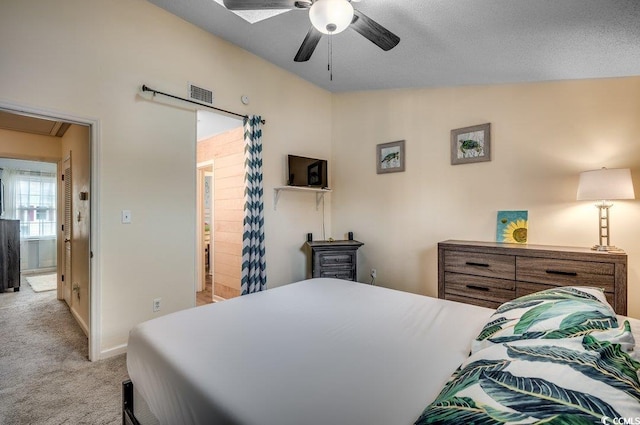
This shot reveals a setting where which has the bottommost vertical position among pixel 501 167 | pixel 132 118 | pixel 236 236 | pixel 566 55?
pixel 236 236

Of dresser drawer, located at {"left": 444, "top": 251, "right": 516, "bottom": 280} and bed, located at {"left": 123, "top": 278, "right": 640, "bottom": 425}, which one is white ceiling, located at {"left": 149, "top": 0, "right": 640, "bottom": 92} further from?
bed, located at {"left": 123, "top": 278, "right": 640, "bottom": 425}

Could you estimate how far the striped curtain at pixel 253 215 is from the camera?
128 inches

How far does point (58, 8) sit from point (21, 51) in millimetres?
443

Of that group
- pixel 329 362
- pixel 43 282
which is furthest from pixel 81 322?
pixel 329 362

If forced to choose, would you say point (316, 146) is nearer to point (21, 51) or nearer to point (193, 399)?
point (21, 51)

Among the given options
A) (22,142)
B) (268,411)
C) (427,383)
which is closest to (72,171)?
(22,142)

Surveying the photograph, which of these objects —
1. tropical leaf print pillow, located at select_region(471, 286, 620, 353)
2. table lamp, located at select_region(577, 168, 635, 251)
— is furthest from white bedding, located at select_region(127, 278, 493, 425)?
table lamp, located at select_region(577, 168, 635, 251)

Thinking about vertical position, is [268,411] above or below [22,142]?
below

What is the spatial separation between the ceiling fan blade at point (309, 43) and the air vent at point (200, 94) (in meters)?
1.13

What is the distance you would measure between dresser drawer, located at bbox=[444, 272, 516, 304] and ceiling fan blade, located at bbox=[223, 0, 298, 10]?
263 cm

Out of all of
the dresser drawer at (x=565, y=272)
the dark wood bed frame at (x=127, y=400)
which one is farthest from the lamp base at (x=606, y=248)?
the dark wood bed frame at (x=127, y=400)

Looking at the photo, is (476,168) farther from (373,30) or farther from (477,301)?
(373,30)

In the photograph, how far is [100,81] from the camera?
2.38 m

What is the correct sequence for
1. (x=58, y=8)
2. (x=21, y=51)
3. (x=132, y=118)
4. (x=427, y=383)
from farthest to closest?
(x=132, y=118), (x=58, y=8), (x=21, y=51), (x=427, y=383)
